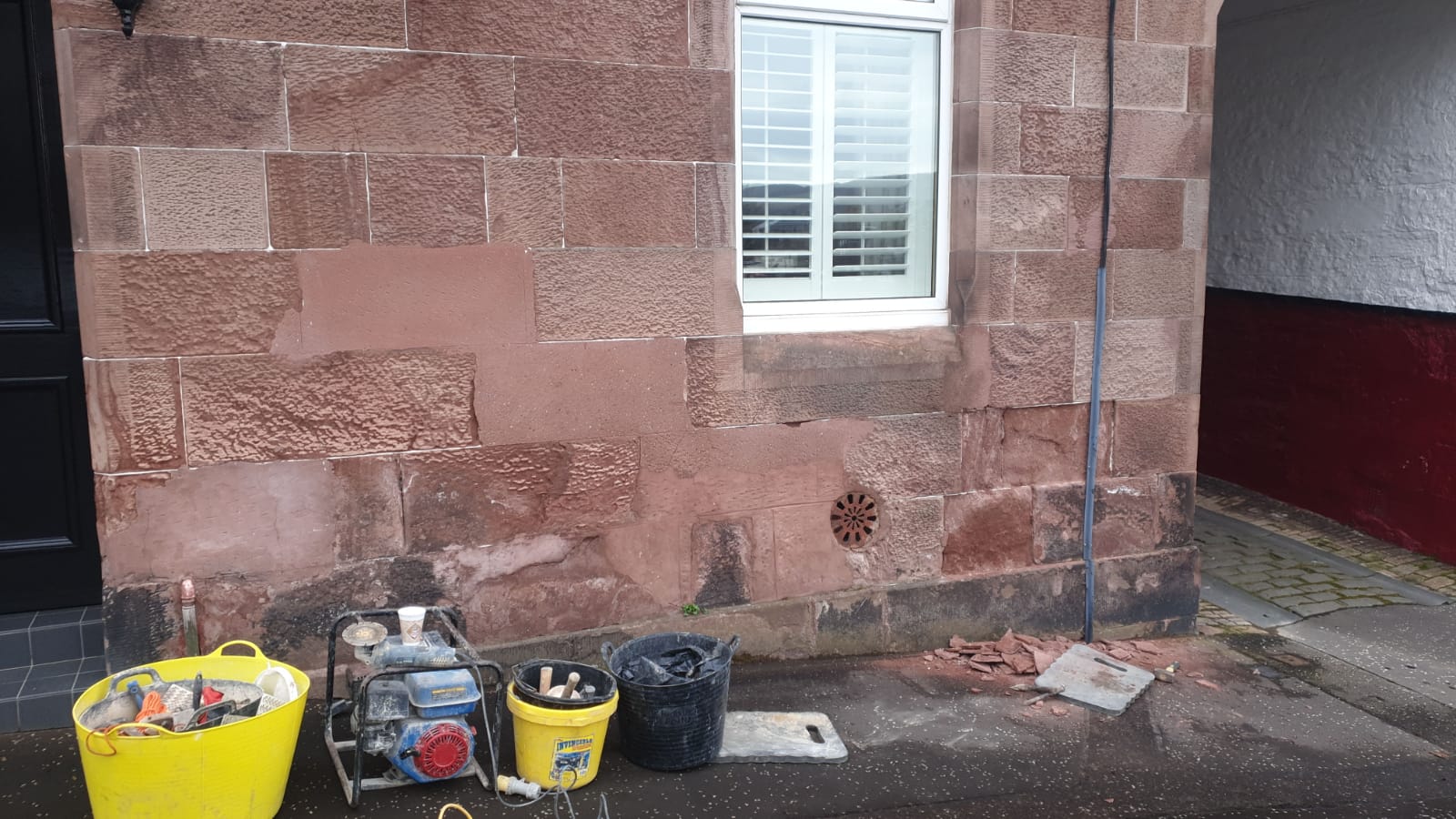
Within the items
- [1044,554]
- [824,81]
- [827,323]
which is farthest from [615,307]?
[1044,554]

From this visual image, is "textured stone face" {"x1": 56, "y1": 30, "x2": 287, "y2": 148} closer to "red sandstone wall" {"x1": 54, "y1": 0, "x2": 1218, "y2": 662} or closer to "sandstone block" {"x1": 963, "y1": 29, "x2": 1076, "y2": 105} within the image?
"red sandstone wall" {"x1": 54, "y1": 0, "x2": 1218, "y2": 662}

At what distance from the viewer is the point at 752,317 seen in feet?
16.0

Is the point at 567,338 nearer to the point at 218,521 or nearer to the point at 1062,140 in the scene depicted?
the point at 218,521

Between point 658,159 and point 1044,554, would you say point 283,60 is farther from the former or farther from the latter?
point 1044,554

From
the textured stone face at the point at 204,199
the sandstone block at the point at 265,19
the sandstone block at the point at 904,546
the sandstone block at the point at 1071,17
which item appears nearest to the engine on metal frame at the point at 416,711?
the textured stone face at the point at 204,199

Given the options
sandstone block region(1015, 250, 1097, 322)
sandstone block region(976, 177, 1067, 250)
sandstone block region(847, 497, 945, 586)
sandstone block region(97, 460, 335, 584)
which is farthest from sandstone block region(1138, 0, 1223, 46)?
sandstone block region(97, 460, 335, 584)

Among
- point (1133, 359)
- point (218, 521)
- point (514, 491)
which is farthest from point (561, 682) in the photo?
point (1133, 359)

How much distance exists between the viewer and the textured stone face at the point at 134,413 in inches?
150

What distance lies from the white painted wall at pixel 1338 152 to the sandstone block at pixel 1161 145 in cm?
237

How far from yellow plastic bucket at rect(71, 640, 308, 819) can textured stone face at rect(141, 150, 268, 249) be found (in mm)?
1579

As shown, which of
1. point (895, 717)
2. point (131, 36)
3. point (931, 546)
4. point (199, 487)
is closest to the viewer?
point (131, 36)

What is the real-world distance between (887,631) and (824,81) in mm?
2666

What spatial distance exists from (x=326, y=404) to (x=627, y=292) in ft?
4.29

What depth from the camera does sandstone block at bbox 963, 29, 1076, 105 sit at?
195 inches
